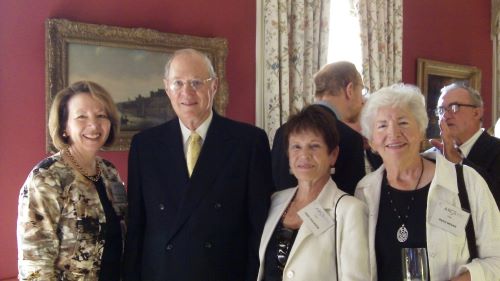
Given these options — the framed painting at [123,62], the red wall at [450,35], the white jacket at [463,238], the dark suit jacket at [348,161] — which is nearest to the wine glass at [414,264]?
the white jacket at [463,238]

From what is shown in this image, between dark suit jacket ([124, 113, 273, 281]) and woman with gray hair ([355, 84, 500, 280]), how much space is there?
1.47ft

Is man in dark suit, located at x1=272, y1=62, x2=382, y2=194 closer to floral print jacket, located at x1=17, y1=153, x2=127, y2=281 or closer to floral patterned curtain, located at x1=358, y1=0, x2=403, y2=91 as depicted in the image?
floral print jacket, located at x1=17, y1=153, x2=127, y2=281

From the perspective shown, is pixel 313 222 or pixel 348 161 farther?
pixel 348 161

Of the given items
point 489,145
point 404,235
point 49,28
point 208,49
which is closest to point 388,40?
point 208,49

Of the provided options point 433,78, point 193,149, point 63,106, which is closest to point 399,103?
point 193,149

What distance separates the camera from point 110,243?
2.05 m

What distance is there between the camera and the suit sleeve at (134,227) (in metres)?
2.05

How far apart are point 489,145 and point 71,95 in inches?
85.1

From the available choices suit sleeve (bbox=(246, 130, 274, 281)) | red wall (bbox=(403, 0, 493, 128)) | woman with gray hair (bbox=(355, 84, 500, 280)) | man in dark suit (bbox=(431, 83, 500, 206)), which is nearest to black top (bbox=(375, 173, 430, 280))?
woman with gray hair (bbox=(355, 84, 500, 280))

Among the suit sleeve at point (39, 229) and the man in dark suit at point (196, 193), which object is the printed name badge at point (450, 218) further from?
the suit sleeve at point (39, 229)

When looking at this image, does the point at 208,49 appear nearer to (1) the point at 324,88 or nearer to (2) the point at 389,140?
(1) the point at 324,88

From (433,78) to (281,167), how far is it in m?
3.84

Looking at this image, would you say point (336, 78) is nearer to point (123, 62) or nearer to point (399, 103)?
point (399, 103)

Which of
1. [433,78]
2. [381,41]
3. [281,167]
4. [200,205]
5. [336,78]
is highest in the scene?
[381,41]
